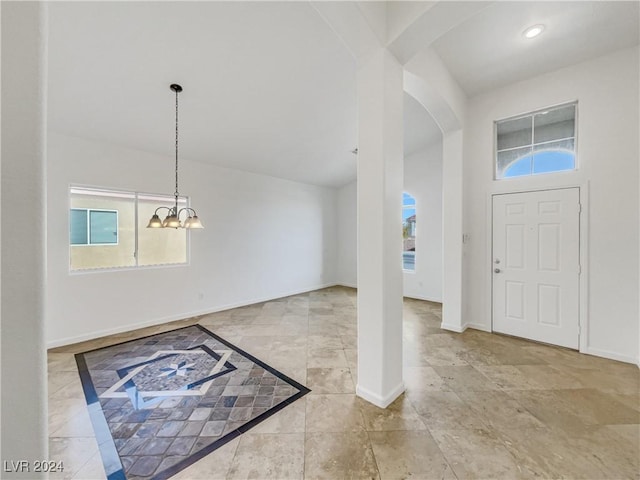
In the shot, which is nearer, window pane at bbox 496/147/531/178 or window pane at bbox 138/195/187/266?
window pane at bbox 496/147/531/178

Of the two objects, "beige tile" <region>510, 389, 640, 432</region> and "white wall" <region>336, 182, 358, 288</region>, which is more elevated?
"white wall" <region>336, 182, 358, 288</region>

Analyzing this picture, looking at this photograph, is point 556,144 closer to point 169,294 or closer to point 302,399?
point 302,399

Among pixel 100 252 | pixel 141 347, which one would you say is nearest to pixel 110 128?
pixel 100 252

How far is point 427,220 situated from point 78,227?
633cm

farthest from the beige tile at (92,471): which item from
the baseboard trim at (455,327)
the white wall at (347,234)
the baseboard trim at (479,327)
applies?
the white wall at (347,234)

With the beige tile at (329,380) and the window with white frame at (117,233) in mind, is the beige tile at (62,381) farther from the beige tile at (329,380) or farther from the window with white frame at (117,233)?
the beige tile at (329,380)

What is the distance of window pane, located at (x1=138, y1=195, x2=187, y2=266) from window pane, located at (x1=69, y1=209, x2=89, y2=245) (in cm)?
65

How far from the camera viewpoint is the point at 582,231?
300 cm

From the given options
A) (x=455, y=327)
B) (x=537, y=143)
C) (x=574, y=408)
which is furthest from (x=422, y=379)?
(x=537, y=143)

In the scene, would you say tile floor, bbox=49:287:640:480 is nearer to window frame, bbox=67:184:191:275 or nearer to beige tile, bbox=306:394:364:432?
beige tile, bbox=306:394:364:432

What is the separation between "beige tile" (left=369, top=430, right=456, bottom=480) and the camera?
1.49 meters

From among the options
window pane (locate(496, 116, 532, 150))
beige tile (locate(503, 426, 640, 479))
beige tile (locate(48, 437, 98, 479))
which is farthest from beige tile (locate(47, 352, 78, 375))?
window pane (locate(496, 116, 532, 150))

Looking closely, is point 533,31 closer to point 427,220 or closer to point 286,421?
point 427,220

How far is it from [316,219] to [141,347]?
476cm
